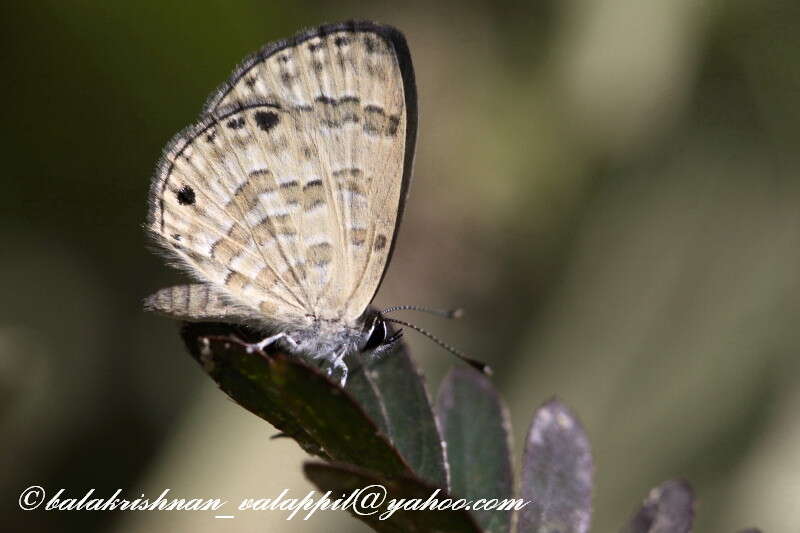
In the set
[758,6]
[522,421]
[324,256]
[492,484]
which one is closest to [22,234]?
[324,256]

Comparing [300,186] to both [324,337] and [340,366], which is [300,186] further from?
[340,366]

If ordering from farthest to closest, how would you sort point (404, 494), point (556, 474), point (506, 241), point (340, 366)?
point (506, 241) → point (340, 366) → point (556, 474) → point (404, 494)

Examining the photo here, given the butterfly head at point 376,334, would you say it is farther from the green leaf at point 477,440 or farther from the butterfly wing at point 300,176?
the green leaf at point 477,440

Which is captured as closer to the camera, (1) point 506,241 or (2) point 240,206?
(2) point 240,206

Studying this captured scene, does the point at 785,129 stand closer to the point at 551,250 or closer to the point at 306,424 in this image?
the point at 551,250

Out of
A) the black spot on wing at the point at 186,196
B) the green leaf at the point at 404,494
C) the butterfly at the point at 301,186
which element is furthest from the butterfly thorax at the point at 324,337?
the green leaf at the point at 404,494

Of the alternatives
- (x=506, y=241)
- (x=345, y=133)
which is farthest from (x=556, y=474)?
(x=506, y=241)

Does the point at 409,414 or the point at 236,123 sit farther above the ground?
the point at 236,123

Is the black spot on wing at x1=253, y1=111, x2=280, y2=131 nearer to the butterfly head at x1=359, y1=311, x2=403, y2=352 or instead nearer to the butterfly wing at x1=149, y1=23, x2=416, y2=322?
the butterfly wing at x1=149, y1=23, x2=416, y2=322

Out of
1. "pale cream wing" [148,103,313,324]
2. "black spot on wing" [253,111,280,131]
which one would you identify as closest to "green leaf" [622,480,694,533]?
"pale cream wing" [148,103,313,324]
